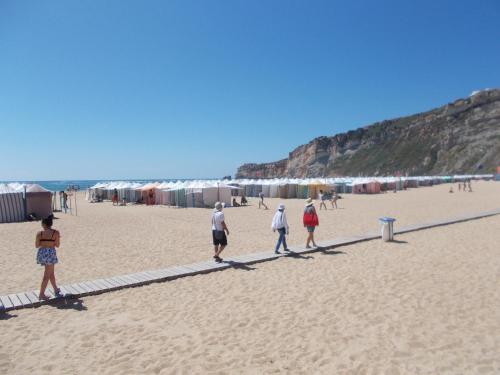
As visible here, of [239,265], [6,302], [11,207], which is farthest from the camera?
[11,207]

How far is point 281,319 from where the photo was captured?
5242 millimetres

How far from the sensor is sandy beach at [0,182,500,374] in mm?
4086

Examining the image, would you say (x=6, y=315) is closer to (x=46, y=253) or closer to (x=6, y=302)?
(x=6, y=302)

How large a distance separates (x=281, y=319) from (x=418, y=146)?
11182 cm

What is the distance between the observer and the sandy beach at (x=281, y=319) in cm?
409

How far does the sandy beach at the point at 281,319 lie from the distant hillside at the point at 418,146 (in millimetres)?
86563

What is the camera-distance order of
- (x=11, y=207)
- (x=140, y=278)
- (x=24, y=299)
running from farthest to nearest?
(x=11, y=207), (x=140, y=278), (x=24, y=299)

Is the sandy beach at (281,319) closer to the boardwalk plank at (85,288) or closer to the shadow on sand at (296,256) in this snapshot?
the shadow on sand at (296,256)

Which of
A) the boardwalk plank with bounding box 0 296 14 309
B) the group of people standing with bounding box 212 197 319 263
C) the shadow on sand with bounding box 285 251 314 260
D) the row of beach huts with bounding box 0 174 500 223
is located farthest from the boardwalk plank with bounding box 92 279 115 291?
the row of beach huts with bounding box 0 174 500 223

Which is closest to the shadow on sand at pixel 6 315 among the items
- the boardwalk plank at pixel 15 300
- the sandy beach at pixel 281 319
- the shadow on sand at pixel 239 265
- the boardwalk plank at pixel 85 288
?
the sandy beach at pixel 281 319

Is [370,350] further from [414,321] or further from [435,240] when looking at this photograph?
[435,240]

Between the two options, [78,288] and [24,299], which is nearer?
[24,299]

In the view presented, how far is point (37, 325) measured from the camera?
204 inches

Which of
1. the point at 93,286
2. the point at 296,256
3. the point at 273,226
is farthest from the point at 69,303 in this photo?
the point at 296,256
